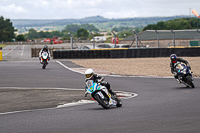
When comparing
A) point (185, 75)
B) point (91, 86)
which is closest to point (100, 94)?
point (91, 86)

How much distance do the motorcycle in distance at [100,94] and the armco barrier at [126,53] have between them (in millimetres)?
26815

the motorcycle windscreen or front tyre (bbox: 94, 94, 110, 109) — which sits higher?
the motorcycle windscreen

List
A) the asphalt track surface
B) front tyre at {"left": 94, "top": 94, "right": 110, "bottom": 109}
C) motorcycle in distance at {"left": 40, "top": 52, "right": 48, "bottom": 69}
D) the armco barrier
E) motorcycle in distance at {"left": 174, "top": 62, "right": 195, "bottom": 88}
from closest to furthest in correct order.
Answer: the asphalt track surface < front tyre at {"left": 94, "top": 94, "right": 110, "bottom": 109} < motorcycle in distance at {"left": 174, "top": 62, "right": 195, "bottom": 88} < motorcycle in distance at {"left": 40, "top": 52, "right": 48, "bottom": 69} < the armco barrier

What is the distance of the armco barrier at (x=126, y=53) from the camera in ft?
A: 120

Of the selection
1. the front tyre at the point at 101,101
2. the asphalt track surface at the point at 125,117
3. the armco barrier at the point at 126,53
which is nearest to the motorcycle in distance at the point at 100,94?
the front tyre at the point at 101,101

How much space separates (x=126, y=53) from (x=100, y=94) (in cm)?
2776

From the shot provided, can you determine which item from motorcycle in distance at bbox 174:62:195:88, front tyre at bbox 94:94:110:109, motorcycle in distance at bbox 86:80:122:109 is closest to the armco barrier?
motorcycle in distance at bbox 174:62:195:88

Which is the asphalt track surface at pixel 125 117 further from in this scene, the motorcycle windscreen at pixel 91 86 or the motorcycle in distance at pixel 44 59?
the motorcycle in distance at pixel 44 59

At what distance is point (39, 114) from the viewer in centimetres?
978

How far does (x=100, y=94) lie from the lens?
10344 millimetres

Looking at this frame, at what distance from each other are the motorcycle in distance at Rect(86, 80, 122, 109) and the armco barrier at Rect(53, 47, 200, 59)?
26.8m

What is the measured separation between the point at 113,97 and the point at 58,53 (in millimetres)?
29424

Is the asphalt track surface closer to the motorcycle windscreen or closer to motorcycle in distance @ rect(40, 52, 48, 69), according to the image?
the motorcycle windscreen

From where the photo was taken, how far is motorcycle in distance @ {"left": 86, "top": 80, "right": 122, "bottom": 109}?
10.3 meters
